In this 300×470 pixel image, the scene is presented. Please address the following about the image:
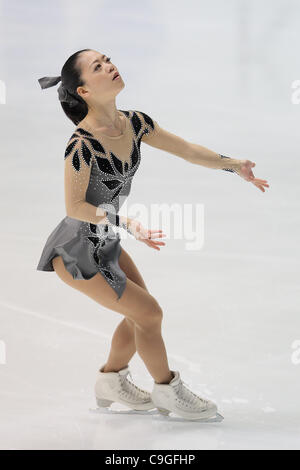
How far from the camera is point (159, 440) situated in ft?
10.7

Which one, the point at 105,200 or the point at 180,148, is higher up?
the point at 180,148

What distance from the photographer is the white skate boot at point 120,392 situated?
3.72 metres

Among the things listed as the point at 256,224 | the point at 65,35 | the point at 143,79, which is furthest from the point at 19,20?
the point at 256,224

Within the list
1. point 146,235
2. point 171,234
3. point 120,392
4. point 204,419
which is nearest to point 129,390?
point 120,392

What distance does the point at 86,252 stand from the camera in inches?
134

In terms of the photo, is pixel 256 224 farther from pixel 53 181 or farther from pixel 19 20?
pixel 19 20

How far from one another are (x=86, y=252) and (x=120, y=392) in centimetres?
71

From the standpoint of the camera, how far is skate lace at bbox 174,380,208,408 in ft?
11.8

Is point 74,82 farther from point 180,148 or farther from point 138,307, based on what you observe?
point 138,307

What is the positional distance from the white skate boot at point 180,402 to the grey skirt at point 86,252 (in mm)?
492

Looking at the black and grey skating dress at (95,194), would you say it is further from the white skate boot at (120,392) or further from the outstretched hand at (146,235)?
the white skate boot at (120,392)

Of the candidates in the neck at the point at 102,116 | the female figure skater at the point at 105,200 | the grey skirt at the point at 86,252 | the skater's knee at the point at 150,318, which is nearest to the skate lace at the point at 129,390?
the female figure skater at the point at 105,200

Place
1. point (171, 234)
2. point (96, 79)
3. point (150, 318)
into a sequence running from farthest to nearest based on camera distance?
point (171, 234), point (150, 318), point (96, 79)

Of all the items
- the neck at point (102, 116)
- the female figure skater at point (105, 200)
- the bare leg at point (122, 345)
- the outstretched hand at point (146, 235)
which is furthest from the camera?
the bare leg at point (122, 345)
